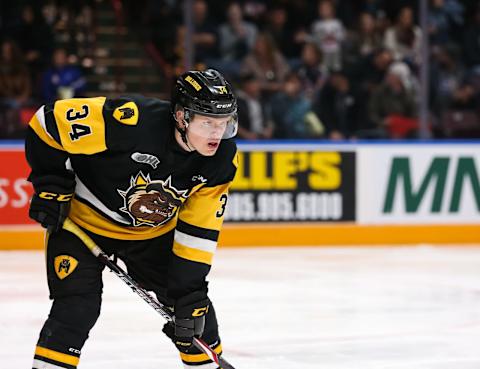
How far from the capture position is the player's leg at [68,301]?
3.13 m

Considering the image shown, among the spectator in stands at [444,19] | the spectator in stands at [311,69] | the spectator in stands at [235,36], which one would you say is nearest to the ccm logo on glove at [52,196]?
the spectator in stands at [311,69]

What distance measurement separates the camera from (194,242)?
3316 millimetres

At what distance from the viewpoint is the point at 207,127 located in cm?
317

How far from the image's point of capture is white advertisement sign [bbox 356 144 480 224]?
28.6 ft

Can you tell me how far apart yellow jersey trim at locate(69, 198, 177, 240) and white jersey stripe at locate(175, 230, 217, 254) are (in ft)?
0.46

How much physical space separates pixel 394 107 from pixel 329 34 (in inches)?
43.4

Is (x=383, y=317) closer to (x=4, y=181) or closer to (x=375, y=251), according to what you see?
(x=375, y=251)

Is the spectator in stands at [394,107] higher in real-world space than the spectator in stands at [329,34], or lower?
lower

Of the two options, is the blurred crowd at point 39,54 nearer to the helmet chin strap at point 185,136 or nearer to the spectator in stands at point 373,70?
the spectator in stands at point 373,70

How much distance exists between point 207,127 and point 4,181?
5.05 metres

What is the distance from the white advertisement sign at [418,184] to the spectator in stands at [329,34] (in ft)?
4.26

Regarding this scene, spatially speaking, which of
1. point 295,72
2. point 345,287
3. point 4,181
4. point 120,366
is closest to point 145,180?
point 120,366

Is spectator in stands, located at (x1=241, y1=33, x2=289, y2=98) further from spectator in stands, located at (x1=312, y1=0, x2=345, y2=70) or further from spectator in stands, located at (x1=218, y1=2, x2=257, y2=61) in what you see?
spectator in stands, located at (x1=312, y1=0, x2=345, y2=70)

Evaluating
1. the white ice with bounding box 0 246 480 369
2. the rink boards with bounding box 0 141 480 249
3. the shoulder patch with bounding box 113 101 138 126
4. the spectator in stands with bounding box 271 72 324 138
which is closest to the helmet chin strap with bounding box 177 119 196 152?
the shoulder patch with bounding box 113 101 138 126
